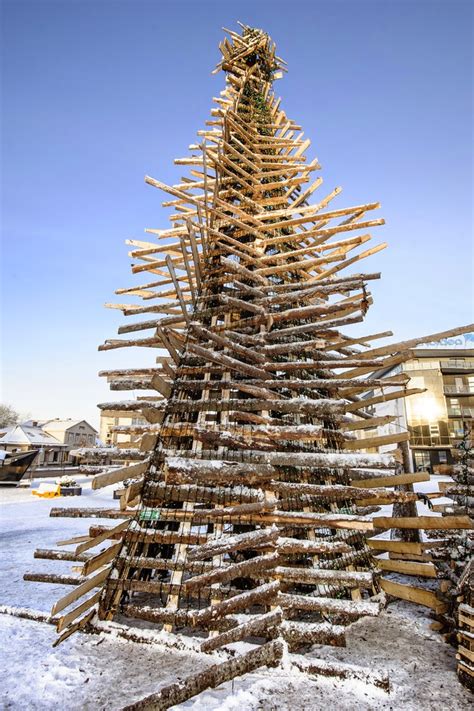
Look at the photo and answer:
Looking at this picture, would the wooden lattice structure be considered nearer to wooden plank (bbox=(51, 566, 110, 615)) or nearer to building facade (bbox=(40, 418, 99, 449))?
wooden plank (bbox=(51, 566, 110, 615))

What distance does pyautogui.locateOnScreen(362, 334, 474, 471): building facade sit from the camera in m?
39.0

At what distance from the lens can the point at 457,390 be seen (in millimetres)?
40438

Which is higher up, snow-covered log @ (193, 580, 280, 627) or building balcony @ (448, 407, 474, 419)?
building balcony @ (448, 407, 474, 419)

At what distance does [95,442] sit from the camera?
60594 millimetres

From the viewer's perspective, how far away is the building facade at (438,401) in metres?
39.0

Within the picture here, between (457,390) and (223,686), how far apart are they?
150 feet

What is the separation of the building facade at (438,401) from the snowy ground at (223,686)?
3840 centimetres

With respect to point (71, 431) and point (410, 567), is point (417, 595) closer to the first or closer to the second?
point (410, 567)

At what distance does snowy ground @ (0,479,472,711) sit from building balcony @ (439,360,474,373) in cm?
4277

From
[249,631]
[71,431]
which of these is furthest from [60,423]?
[249,631]

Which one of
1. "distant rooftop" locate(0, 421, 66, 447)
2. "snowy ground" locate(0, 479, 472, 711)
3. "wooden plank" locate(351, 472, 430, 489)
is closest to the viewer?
"snowy ground" locate(0, 479, 472, 711)

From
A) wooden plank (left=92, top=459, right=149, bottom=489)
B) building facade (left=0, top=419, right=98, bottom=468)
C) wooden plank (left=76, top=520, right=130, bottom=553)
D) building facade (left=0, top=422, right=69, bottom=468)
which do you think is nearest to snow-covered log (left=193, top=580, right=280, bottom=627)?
wooden plank (left=76, top=520, right=130, bottom=553)

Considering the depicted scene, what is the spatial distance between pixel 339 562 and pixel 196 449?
2.33m

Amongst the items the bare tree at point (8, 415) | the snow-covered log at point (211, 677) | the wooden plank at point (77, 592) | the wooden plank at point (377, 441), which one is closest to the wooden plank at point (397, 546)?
the wooden plank at point (377, 441)
